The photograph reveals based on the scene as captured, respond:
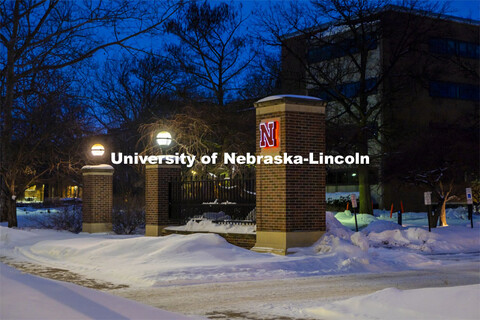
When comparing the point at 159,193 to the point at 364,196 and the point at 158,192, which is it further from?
the point at 364,196

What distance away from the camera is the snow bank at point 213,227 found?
1880 cm

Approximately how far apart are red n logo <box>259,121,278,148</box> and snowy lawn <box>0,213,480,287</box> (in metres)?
3.10

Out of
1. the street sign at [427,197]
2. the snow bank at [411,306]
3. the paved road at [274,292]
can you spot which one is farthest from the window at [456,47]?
the snow bank at [411,306]

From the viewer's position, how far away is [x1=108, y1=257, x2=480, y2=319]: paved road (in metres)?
9.59

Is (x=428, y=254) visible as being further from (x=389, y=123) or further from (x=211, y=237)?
(x=389, y=123)

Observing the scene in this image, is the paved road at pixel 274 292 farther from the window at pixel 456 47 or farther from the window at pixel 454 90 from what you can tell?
the window at pixel 456 47

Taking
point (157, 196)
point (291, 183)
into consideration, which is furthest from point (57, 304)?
point (157, 196)

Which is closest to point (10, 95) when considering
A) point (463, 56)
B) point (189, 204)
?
point (189, 204)

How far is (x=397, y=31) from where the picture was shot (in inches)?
1476

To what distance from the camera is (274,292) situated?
11336mm

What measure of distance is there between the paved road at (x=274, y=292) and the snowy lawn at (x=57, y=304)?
1592mm

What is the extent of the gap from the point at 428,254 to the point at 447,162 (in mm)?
9830

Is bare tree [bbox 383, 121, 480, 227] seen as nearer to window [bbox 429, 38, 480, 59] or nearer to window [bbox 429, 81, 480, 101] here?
window [bbox 429, 81, 480, 101]

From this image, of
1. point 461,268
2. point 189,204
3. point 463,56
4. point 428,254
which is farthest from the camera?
point 463,56
